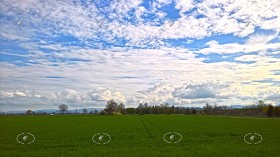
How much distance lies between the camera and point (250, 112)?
166 metres

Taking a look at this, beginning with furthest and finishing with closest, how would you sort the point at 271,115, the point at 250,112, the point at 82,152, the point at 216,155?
the point at 250,112 → the point at 271,115 → the point at 82,152 → the point at 216,155

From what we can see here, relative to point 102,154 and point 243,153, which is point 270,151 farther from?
point 102,154

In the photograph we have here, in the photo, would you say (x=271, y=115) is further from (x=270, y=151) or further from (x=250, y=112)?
(x=270, y=151)

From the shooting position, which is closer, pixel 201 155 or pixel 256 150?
pixel 201 155

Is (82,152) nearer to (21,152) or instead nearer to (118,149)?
(118,149)

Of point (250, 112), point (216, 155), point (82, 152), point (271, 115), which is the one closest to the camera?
point (216, 155)

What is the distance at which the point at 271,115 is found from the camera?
444ft

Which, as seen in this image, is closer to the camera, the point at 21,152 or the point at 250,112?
the point at 21,152

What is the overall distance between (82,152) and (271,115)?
125m

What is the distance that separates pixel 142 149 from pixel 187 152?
3645 millimetres

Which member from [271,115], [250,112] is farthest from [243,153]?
[250,112]

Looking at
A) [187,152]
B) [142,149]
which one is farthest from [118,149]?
[187,152]

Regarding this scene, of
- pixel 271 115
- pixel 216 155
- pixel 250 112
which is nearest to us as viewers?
pixel 216 155

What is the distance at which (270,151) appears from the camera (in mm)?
24906
